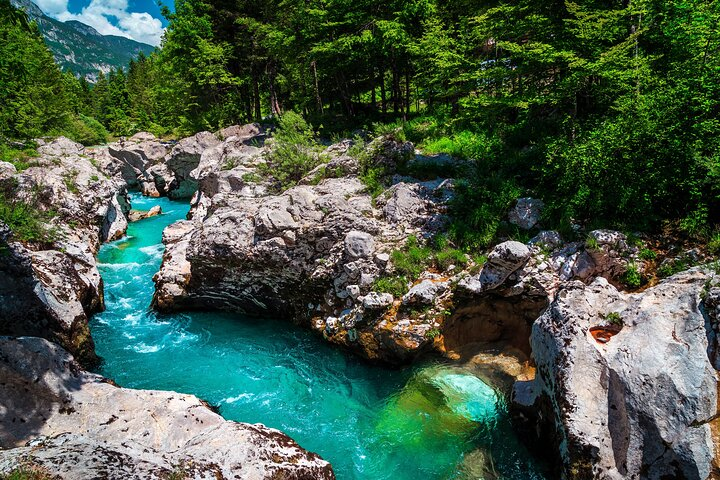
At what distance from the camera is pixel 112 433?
313 inches

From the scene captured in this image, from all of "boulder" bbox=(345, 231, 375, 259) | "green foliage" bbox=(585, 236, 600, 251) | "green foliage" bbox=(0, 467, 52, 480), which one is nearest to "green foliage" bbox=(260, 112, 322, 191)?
"boulder" bbox=(345, 231, 375, 259)

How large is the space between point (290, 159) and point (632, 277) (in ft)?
49.3

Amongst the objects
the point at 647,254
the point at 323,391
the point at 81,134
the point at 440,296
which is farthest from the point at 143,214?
the point at 647,254

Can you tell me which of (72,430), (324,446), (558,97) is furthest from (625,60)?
(72,430)

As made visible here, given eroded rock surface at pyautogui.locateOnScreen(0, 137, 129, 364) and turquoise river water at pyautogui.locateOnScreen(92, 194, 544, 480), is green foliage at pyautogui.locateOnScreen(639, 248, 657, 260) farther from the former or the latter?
eroded rock surface at pyautogui.locateOnScreen(0, 137, 129, 364)

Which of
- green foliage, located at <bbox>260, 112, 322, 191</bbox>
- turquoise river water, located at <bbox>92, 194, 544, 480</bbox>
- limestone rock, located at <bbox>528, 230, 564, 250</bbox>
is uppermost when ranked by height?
green foliage, located at <bbox>260, 112, 322, 191</bbox>

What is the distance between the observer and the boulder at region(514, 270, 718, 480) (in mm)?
6531

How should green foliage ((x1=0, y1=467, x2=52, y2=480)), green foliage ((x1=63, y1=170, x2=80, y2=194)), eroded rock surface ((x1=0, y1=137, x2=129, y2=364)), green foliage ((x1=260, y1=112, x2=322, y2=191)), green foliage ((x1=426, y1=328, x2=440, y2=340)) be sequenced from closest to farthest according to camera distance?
1. green foliage ((x1=0, y1=467, x2=52, y2=480))
2. green foliage ((x1=426, y1=328, x2=440, y2=340))
3. eroded rock surface ((x1=0, y1=137, x2=129, y2=364))
4. green foliage ((x1=260, y1=112, x2=322, y2=191))
5. green foliage ((x1=63, y1=170, x2=80, y2=194))

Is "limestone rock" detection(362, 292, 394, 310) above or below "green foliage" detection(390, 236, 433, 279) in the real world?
below

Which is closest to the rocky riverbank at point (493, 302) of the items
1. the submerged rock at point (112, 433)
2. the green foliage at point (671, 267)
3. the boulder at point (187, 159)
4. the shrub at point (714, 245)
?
the green foliage at point (671, 267)

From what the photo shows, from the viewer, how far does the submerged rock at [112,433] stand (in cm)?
593

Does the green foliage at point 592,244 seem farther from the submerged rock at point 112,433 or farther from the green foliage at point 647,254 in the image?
the submerged rock at point 112,433

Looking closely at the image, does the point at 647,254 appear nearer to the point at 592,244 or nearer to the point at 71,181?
the point at 592,244

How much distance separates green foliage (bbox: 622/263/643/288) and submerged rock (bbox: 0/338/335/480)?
874 centimetres
